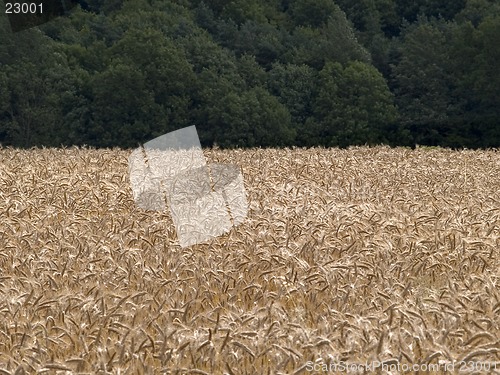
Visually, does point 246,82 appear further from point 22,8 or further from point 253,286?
point 253,286

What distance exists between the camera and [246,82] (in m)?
61.3

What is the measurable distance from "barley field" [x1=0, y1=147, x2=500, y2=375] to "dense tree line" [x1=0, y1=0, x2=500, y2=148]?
136 feet

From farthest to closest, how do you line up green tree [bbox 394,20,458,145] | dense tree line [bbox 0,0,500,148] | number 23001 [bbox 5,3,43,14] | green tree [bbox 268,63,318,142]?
green tree [bbox 268,63,318,142] < number 23001 [bbox 5,3,43,14] < green tree [bbox 394,20,458,145] < dense tree line [bbox 0,0,500,148]

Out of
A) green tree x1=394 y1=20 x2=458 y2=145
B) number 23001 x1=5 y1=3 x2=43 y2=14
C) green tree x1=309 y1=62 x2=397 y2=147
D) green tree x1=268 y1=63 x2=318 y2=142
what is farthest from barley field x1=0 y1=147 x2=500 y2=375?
number 23001 x1=5 y1=3 x2=43 y2=14

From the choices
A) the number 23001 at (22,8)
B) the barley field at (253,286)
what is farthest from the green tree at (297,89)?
the barley field at (253,286)

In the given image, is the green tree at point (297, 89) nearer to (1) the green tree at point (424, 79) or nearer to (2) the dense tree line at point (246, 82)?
(2) the dense tree line at point (246, 82)

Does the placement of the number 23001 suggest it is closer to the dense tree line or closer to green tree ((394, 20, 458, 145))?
the dense tree line

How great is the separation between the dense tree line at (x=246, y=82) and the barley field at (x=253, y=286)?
136 feet

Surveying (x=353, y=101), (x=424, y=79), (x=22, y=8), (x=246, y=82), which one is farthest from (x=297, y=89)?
(x=22, y=8)

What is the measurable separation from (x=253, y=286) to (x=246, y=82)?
5623 centimetres

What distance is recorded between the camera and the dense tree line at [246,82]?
54750 mm

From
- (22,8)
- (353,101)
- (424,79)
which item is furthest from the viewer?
(353,101)

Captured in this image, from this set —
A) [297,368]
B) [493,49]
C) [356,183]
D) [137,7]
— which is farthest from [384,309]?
[137,7]

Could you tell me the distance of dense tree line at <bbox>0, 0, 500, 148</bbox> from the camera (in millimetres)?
54750
